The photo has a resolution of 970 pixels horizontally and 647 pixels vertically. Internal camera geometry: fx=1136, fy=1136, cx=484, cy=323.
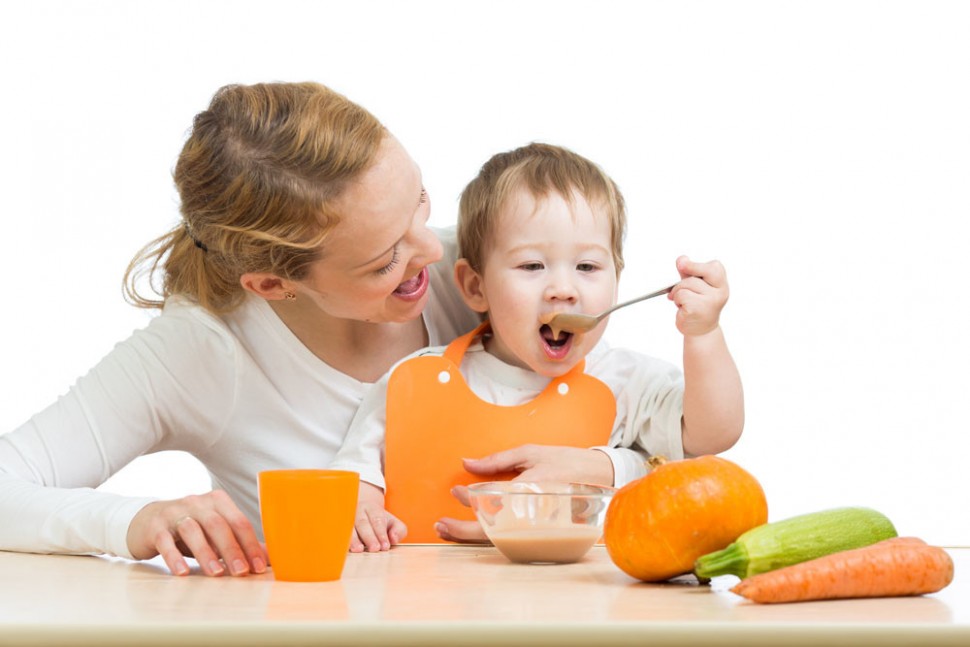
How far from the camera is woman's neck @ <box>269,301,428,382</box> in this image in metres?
1.82

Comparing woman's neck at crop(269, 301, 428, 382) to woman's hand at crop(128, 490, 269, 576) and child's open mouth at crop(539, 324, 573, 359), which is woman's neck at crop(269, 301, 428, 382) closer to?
child's open mouth at crop(539, 324, 573, 359)

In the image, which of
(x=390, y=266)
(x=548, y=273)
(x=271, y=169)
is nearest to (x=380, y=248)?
(x=390, y=266)

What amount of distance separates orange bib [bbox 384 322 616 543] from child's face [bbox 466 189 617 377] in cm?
8

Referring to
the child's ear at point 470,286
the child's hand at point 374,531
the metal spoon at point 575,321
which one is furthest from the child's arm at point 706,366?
the child's hand at point 374,531

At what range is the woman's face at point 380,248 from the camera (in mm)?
1518

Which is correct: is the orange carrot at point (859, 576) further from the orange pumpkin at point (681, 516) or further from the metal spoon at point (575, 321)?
the metal spoon at point (575, 321)

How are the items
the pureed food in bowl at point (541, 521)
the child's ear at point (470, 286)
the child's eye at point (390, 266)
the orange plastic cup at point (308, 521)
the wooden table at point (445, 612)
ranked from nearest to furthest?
the wooden table at point (445, 612) < the orange plastic cup at point (308, 521) < the pureed food in bowl at point (541, 521) < the child's eye at point (390, 266) < the child's ear at point (470, 286)

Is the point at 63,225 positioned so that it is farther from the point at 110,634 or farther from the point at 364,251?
the point at 110,634

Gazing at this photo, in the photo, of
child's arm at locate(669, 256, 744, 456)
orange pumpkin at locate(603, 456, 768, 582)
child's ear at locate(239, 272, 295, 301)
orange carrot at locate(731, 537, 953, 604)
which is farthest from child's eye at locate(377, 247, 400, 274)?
orange carrot at locate(731, 537, 953, 604)

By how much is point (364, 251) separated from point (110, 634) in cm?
83

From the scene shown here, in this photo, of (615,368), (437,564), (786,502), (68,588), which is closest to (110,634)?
(68,588)

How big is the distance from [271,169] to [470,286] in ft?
1.42

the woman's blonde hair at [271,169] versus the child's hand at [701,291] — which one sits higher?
the woman's blonde hair at [271,169]

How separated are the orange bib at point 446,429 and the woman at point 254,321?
0.39 feet
